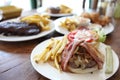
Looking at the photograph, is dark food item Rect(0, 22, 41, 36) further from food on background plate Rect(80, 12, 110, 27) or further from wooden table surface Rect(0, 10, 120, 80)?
food on background plate Rect(80, 12, 110, 27)

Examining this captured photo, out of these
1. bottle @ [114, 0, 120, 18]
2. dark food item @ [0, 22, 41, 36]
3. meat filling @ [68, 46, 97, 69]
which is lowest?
meat filling @ [68, 46, 97, 69]

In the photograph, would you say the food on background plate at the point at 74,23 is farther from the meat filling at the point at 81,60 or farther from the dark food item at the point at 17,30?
the meat filling at the point at 81,60

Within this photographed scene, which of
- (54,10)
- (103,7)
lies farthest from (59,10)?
(103,7)

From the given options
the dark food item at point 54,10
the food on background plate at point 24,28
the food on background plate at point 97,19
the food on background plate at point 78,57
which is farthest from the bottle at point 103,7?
the food on background plate at point 78,57

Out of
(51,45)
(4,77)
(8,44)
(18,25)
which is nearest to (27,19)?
(18,25)

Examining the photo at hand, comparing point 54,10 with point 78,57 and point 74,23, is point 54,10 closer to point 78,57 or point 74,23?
point 74,23

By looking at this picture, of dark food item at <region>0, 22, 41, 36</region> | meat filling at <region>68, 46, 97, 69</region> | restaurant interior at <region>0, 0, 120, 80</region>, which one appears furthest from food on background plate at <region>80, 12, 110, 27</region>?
meat filling at <region>68, 46, 97, 69</region>

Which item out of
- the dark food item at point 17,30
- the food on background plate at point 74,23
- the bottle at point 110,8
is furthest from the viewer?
the bottle at point 110,8

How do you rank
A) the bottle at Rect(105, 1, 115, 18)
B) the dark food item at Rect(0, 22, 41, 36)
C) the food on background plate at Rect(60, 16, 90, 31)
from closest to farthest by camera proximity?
the dark food item at Rect(0, 22, 41, 36)
the food on background plate at Rect(60, 16, 90, 31)
the bottle at Rect(105, 1, 115, 18)

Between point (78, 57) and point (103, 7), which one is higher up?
point (103, 7)
